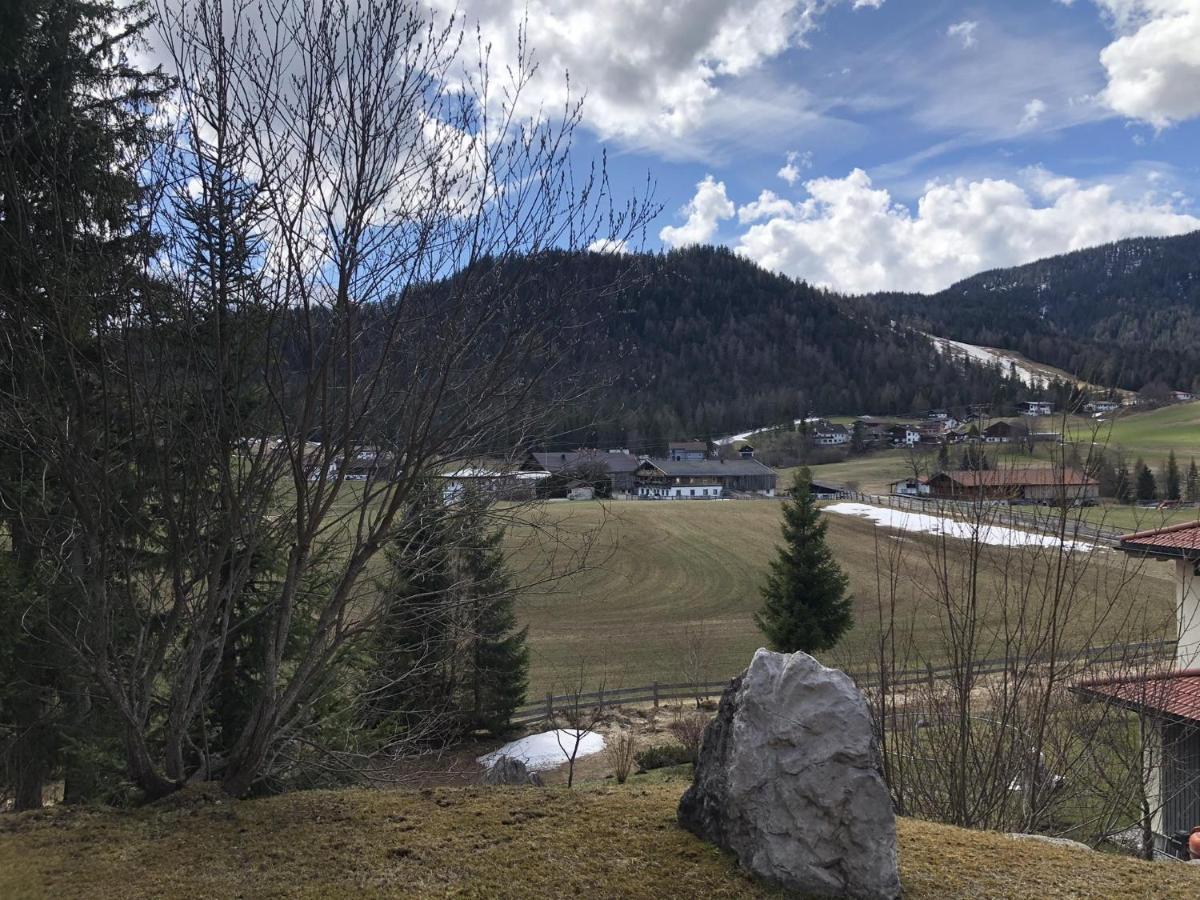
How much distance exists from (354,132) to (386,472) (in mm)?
2086

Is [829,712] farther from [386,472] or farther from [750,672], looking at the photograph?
[386,472]

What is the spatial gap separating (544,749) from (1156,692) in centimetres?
1334

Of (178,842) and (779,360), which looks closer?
(178,842)

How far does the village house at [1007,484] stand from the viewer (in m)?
5.45

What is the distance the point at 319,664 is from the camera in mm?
4465

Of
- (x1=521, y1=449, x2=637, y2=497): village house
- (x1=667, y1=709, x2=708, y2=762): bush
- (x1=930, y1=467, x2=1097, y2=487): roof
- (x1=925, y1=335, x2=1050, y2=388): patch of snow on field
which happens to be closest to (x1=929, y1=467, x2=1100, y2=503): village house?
(x1=930, y1=467, x2=1097, y2=487): roof

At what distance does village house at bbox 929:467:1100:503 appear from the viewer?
5.45 meters

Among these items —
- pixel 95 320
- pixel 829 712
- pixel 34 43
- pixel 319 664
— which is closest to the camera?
pixel 829 712

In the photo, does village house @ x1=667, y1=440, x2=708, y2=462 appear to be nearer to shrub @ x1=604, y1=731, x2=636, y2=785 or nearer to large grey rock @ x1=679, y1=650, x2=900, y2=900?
shrub @ x1=604, y1=731, x2=636, y2=785

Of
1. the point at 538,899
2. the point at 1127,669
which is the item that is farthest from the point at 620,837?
the point at 1127,669

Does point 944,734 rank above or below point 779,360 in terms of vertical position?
below

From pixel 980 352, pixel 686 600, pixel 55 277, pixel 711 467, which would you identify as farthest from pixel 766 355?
pixel 55 277

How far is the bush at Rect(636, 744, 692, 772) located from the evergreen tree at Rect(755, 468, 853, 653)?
854 centimetres

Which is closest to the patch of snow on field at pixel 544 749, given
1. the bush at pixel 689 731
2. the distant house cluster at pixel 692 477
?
the bush at pixel 689 731
